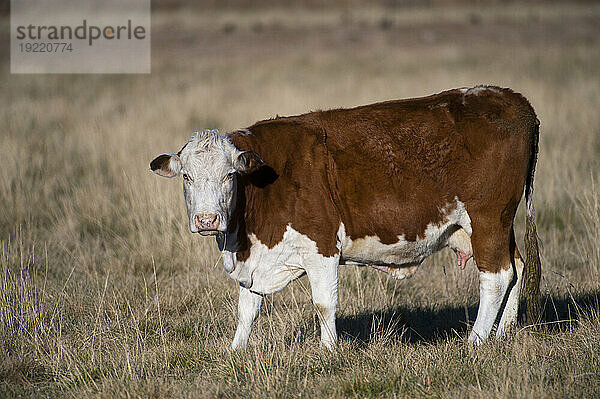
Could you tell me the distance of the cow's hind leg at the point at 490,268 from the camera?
5.72 metres

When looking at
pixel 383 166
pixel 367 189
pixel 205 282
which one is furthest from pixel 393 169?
pixel 205 282

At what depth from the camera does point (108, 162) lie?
43.1ft

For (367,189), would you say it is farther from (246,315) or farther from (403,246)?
(246,315)

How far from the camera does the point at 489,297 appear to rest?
5.89m

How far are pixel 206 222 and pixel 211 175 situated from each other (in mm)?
366

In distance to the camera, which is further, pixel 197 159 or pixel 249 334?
pixel 249 334

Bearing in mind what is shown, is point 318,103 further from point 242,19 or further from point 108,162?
point 242,19

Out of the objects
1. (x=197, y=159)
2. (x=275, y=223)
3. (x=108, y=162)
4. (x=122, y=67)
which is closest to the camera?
(x=197, y=159)

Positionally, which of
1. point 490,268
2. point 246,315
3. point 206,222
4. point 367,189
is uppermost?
point 367,189

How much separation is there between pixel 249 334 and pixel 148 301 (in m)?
1.62

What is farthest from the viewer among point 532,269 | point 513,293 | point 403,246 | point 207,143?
point 513,293

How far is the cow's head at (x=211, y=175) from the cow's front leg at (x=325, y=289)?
2.43 feet

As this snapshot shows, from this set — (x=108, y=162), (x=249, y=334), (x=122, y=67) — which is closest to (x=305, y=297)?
(x=249, y=334)

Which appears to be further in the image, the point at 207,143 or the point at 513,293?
the point at 513,293
